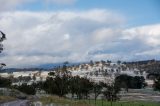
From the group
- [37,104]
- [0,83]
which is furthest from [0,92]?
[0,83]

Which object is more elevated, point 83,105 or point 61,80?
point 61,80

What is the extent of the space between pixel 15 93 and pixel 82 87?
60.5 meters

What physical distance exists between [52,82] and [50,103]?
78272 millimetres

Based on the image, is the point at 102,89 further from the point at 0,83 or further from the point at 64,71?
the point at 0,83

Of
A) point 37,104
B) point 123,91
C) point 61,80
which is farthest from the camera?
point 123,91

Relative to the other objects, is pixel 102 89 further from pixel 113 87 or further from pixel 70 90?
pixel 70 90

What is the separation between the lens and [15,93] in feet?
256

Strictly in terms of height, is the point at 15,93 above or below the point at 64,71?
below

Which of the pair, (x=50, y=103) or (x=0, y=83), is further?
(x=0, y=83)

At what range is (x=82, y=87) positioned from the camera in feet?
450

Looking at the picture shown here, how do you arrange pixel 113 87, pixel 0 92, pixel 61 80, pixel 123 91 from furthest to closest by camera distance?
pixel 123 91 < pixel 113 87 < pixel 61 80 < pixel 0 92

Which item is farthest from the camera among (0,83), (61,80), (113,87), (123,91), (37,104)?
(123,91)

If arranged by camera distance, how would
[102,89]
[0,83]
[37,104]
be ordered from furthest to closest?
[102,89] < [0,83] < [37,104]

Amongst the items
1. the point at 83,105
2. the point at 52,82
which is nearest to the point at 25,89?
the point at 52,82
